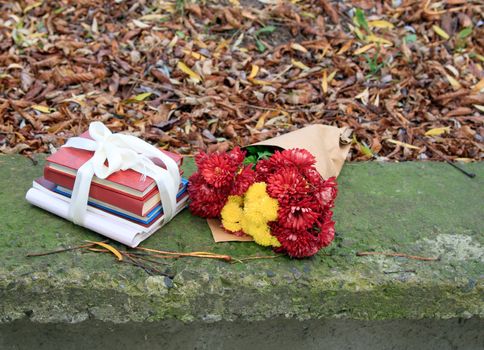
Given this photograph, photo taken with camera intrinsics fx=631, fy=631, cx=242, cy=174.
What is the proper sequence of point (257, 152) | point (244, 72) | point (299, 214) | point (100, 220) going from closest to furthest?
1. point (299, 214)
2. point (100, 220)
3. point (257, 152)
4. point (244, 72)

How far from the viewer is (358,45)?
3.63 m

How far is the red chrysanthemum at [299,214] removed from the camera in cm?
194

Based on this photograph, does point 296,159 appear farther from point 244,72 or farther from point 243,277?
point 244,72

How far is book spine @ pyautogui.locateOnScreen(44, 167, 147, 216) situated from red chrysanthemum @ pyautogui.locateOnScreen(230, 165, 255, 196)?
0.30 metres

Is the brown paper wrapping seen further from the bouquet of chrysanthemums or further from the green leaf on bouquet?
the bouquet of chrysanthemums

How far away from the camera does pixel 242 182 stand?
204 cm

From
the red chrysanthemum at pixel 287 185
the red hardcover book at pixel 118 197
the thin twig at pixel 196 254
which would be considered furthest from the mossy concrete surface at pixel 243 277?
the red chrysanthemum at pixel 287 185

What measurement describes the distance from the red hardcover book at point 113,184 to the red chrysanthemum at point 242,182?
235mm

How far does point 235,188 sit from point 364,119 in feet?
4.48

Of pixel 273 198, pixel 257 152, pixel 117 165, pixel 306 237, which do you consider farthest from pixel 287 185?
pixel 117 165

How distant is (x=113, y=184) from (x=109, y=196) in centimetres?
5

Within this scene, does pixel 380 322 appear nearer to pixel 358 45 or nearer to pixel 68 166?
pixel 68 166

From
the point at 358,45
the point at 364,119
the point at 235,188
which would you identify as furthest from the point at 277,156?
the point at 358,45

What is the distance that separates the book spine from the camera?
2010 millimetres
